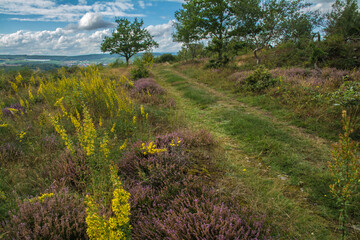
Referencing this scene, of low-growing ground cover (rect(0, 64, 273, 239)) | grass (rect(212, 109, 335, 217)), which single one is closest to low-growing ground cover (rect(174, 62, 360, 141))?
grass (rect(212, 109, 335, 217))

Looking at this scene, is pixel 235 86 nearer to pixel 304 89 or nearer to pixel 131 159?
pixel 304 89

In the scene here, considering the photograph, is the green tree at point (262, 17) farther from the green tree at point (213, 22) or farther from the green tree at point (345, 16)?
the green tree at point (345, 16)

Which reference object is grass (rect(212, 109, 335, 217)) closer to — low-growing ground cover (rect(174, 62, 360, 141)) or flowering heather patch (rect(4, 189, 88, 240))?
low-growing ground cover (rect(174, 62, 360, 141))

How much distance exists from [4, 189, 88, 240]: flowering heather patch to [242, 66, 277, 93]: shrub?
30.9 feet

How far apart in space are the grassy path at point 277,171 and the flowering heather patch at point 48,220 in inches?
79.3

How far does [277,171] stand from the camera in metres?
3.77

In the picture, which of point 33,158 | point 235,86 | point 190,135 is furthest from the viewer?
point 235,86

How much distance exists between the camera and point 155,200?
2596mm

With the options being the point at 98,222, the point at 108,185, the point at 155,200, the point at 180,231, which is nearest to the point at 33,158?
the point at 108,185

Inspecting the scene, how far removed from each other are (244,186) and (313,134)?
136 inches

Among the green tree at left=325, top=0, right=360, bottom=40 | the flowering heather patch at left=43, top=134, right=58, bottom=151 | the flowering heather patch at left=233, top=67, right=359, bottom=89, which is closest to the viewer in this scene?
the flowering heather patch at left=43, top=134, right=58, bottom=151

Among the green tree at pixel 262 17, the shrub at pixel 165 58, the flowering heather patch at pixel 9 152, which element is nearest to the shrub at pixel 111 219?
the flowering heather patch at pixel 9 152

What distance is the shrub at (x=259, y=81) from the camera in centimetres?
927

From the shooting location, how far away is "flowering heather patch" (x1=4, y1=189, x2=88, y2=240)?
197 centimetres
